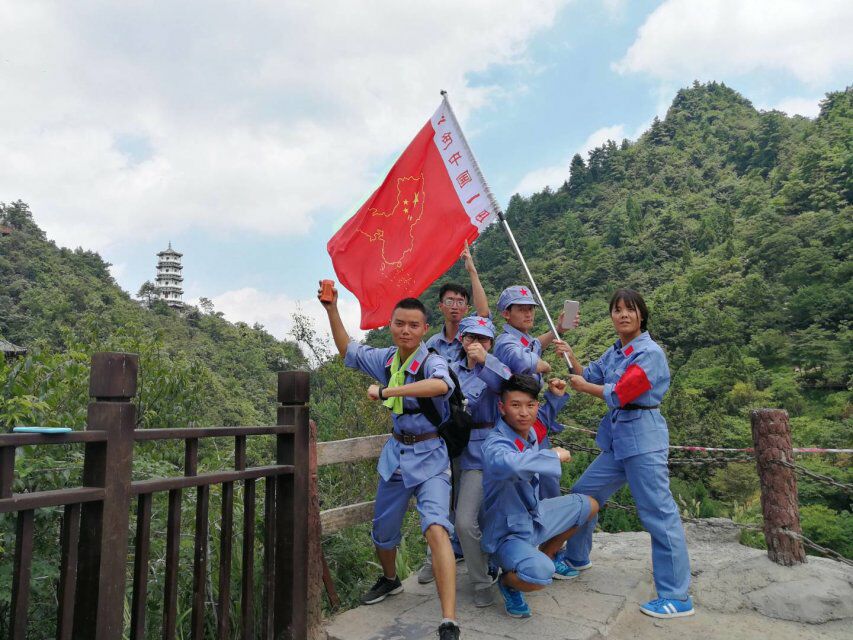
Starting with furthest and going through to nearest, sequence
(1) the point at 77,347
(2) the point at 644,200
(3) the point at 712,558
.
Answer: (2) the point at 644,200 → (1) the point at 77,347 → (3) the point at 712,558

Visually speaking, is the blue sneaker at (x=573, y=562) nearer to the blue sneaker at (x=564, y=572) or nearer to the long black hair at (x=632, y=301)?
the blue sneaker at (x=564, y=572)

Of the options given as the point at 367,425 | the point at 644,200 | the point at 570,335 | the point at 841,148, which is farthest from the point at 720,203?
the point at 367,425

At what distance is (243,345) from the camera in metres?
36.0

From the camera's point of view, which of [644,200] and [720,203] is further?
[644,200]

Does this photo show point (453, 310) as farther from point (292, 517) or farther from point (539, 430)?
point (292, 517)

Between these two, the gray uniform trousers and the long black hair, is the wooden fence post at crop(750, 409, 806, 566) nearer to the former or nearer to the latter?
the long black hair

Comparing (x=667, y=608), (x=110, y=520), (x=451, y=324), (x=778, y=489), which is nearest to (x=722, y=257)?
(x=778, y=489)

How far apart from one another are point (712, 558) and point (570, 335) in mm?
29738

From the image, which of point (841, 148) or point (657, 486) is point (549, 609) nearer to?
point (657, 486)

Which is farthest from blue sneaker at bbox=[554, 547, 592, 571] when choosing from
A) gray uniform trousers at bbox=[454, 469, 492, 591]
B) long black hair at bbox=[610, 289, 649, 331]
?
long black hair at bbox=[610, 289, 649, 331]

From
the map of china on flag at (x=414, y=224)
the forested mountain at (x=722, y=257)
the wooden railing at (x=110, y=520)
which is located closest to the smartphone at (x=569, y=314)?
the map of china on flag at (x=414, y=224)

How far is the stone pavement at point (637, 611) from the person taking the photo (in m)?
3.16

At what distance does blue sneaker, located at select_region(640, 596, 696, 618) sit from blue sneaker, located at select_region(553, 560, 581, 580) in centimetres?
56

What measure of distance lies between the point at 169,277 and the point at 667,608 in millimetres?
71674
